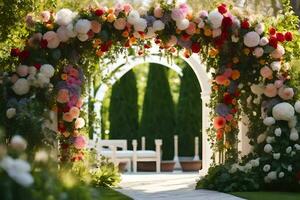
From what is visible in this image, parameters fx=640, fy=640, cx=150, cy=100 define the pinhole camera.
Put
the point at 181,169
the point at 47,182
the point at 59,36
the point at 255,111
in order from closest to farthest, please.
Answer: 1. the point at 47,182
2. the point at 59,36
3. the point at 255,111
4. the point at 181,169

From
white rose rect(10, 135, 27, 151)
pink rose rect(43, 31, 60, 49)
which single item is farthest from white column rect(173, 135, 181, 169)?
white rose rect(10, 135, 27, 151)

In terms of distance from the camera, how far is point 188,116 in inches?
702

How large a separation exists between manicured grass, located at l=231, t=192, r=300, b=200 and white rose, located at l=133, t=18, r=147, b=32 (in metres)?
2.56

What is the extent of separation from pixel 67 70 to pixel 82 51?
1.22ft

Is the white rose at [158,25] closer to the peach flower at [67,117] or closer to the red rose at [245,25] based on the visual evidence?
the red rose at [245,25]

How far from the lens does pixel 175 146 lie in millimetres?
16891

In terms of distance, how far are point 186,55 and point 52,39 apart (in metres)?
2.16

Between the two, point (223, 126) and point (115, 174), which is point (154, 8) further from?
point (115, 174)

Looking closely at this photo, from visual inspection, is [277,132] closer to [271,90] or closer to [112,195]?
[271,90]

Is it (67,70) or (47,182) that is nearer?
(47,182)

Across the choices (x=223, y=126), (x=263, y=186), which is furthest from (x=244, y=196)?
(x=223, y=126)

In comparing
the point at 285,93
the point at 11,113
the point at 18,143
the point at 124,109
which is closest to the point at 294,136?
the point at 285,93

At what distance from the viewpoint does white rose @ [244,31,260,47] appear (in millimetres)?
8961

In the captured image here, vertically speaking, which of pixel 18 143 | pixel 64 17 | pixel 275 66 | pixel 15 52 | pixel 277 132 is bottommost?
pixel 18 143
